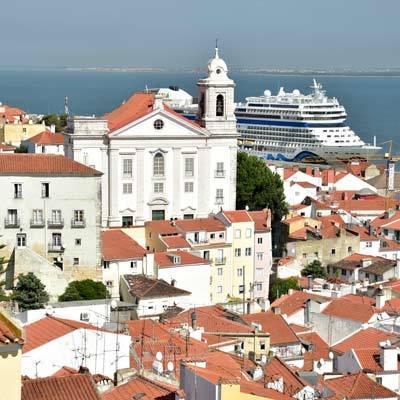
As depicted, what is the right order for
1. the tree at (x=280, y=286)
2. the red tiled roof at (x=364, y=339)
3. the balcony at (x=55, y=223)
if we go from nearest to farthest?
the red tiled roof at (x=364, y=339), the balcony at (x=55, y=223), the tree at (x=280, y=286)

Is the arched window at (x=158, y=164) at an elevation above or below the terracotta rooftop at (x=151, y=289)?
above

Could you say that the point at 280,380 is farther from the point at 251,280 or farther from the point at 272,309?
the point at 251,280

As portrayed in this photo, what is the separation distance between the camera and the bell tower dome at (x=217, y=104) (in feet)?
123

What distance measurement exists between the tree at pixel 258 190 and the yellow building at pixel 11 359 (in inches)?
1240

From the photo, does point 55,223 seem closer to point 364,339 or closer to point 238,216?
point 238,216

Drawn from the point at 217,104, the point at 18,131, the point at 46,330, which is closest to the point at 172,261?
the point at 217,104

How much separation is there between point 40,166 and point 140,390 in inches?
618

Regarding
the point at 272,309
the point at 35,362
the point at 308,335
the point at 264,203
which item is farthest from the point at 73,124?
the point at 35,362

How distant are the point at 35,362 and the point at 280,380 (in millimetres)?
3157

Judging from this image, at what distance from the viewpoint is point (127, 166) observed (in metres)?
35.9

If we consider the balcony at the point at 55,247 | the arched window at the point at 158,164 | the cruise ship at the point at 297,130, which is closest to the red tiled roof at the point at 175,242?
the balcony at the point at 55,247

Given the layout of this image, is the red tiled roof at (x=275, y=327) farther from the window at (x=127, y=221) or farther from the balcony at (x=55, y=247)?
the window at (x=127, y=221)

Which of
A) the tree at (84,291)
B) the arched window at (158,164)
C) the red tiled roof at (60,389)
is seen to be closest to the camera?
the red tiled roof at (60,389)

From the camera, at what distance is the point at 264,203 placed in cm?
3831
